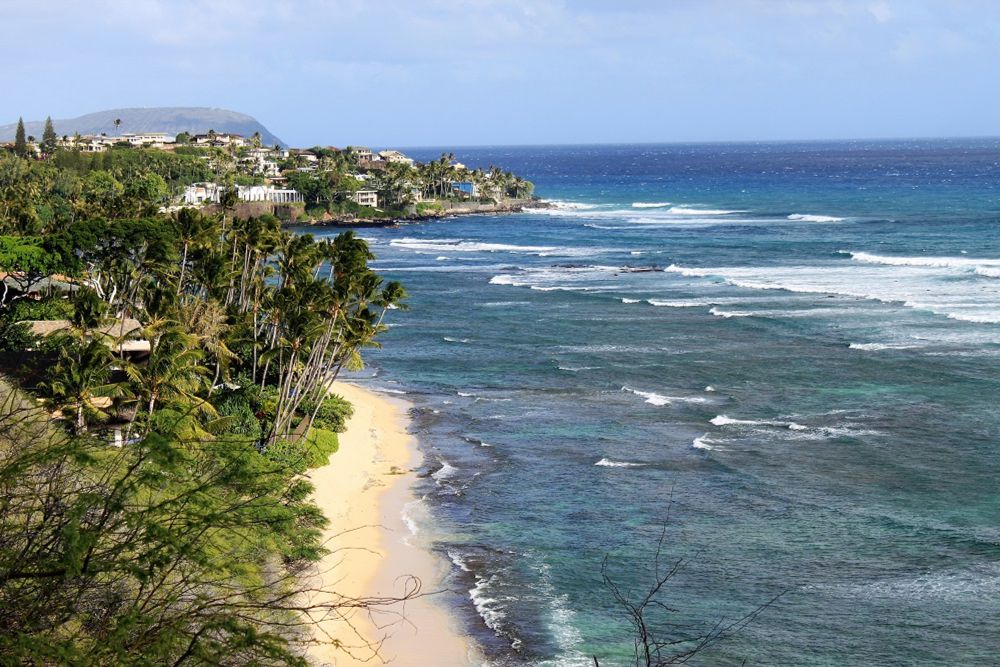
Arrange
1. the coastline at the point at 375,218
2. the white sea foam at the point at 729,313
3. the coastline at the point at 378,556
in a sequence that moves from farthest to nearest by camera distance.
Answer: the coastline at the point at 375,218
the white sea foam at the point at 729,313
the coastline at the point at 378,556

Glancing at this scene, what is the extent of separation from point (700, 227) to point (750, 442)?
90.4 meters

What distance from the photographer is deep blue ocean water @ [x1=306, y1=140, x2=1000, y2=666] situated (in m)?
29.4

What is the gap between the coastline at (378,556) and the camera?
90.2 feet

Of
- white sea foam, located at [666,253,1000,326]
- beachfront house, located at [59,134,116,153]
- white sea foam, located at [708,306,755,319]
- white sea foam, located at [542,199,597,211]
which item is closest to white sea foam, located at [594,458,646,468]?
white sea foam, located at [666,253,1000,326]

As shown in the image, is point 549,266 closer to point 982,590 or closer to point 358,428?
point 358,428

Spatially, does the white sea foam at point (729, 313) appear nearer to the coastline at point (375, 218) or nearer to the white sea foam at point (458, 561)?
the white sea foam at point (458, 561)

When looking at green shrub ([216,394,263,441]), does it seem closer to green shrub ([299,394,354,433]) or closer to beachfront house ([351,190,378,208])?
green shrub ([299,394,354,433])

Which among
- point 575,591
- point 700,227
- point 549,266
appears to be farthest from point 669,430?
point 700,227

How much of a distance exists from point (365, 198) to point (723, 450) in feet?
409

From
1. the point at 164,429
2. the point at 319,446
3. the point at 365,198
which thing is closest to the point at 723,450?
the point at 319,446

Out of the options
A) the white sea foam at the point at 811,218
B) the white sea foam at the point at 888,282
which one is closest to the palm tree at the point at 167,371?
the white sea foam at the point at 888,282

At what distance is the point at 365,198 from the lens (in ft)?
533

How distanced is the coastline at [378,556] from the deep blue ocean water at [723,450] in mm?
1001

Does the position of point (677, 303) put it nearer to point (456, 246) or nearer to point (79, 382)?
point (456, 246)
